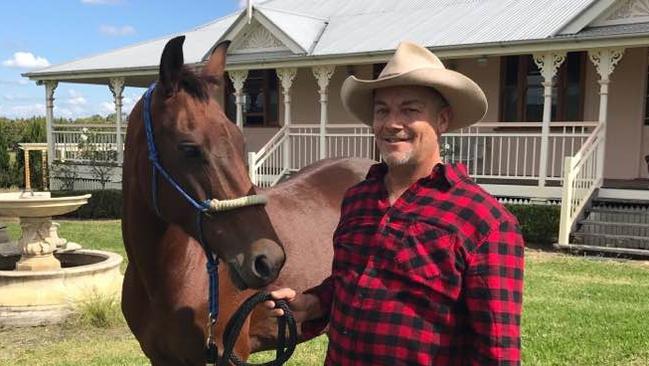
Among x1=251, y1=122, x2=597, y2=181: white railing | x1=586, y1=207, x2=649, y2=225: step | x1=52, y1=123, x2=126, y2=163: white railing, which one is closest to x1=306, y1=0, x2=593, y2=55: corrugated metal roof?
x1=251, y1=122, x2=597, y2=181: white railing

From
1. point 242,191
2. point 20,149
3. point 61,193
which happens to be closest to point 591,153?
point 242,191

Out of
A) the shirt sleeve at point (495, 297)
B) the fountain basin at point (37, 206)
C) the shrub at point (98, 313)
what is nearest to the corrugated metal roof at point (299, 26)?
the fountain basin at point (37, 206)

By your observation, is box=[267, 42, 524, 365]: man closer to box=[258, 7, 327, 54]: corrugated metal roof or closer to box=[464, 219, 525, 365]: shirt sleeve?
box=[464, 219, 525, 365]: shirt sleeve

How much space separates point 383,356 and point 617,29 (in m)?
11.0

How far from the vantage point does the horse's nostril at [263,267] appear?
2.18 meters

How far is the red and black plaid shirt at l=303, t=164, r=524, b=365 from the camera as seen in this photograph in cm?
173

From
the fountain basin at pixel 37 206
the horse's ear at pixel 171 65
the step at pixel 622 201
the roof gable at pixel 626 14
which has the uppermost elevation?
the roof gable at pixel 626 14

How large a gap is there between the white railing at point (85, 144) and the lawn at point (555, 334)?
12.1 meters

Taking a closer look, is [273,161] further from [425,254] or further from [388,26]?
[425,254]

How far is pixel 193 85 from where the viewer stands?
242 centimetres

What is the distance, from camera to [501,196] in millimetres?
12133

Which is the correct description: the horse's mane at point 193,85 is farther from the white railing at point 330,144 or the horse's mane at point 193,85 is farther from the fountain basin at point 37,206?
the white railing at point 330,144

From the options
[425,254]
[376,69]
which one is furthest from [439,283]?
[376,69]

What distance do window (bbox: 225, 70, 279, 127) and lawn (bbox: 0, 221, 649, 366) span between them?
34.8 ft
